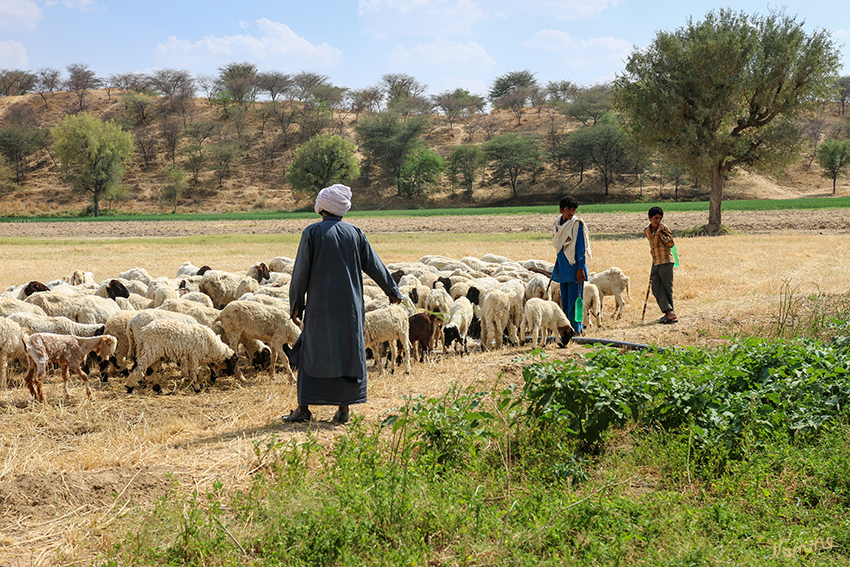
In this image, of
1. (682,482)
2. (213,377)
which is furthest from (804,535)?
(213,377)

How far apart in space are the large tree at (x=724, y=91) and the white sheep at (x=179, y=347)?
83.2 feet

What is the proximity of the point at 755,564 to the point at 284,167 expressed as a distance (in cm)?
8153

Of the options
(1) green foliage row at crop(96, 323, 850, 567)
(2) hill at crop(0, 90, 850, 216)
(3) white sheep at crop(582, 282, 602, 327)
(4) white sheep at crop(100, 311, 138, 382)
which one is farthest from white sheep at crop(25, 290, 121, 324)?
(2) hill at crop(0, 90, 850, 216)

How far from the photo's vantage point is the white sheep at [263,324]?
24.9 feet

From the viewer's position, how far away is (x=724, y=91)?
1036 inches

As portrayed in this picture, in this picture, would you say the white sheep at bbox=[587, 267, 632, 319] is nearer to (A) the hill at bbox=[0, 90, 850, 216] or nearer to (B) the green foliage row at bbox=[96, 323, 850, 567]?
(B) the green foliage row at bbox=[96, 323, 850, 567]

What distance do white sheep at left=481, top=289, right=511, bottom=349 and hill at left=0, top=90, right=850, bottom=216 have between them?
60.3 metres

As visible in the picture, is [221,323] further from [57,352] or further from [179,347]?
[57,352]

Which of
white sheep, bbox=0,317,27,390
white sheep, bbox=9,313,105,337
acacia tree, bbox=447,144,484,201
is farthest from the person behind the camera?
acacia tree, bbox=447,144,484,201

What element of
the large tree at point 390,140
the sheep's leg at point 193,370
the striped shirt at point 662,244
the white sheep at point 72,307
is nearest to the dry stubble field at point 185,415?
the sheep's leg at point 193,370

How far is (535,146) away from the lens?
7212 cm

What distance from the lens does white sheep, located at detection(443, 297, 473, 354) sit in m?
9.00

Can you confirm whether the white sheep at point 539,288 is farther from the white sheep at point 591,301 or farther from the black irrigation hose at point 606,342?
the black irrigation hose at point 606,342

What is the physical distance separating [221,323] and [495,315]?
3948mm
